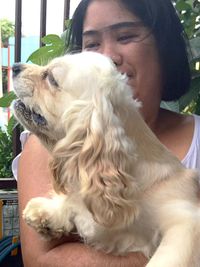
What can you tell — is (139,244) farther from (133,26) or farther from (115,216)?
(133,26)

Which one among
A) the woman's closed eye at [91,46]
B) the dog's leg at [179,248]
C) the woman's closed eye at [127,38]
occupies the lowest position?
the dog's leg at [179,248]

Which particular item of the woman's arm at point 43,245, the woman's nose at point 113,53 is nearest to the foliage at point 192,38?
the woman's nose at point 113,53

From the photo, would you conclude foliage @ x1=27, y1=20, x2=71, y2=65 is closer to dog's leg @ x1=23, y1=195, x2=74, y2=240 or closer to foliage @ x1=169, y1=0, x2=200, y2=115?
foliage @ x1=169, y1=0, x2=200, y2=115

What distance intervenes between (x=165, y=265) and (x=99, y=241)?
0.24m

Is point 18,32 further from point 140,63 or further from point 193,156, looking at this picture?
point 193,156

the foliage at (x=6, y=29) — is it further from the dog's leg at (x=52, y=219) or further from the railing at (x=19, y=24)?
the dog's leg at (x=52, y=219)

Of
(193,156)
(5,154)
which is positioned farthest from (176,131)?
(5,154)

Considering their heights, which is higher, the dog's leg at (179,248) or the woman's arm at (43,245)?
the dog's leg at (179,248)

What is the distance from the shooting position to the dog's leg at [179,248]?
1138 mm

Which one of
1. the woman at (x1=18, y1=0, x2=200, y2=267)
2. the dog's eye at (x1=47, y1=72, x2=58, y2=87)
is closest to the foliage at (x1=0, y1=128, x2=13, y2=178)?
the woman at (x1=18, y1=0, x2=200, y2=267)

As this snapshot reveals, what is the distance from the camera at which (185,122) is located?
1.71m

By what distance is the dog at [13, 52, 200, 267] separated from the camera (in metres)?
1.20

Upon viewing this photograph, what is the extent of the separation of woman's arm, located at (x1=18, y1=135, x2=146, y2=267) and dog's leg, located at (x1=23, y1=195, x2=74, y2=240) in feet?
0.08

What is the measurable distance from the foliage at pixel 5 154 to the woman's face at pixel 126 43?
4.22 ft
